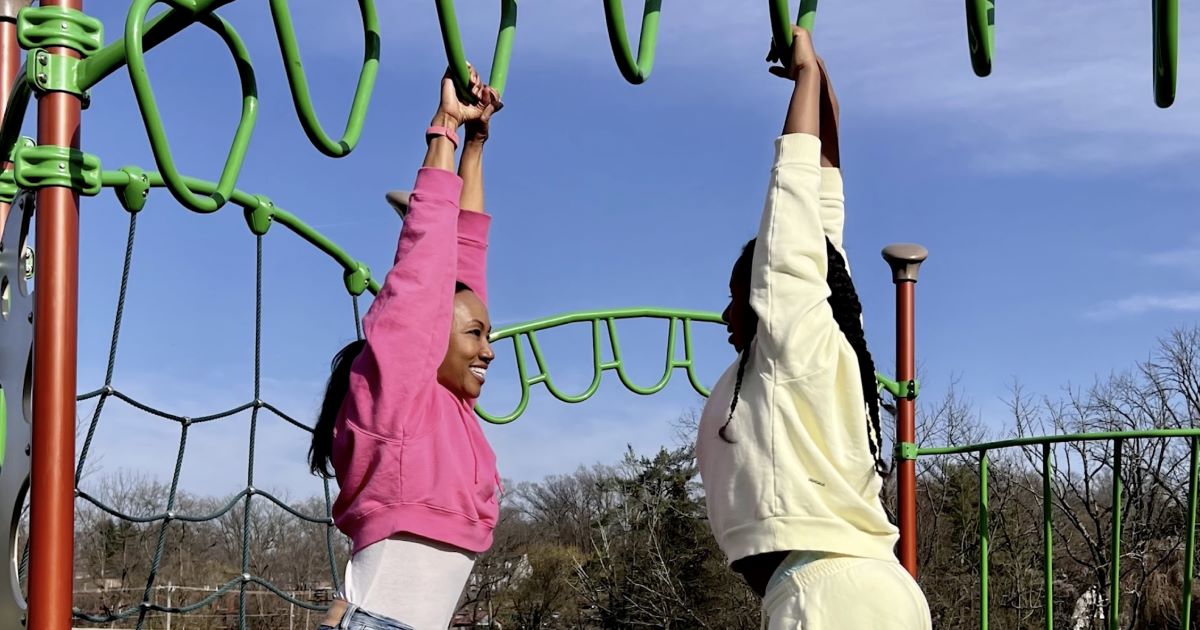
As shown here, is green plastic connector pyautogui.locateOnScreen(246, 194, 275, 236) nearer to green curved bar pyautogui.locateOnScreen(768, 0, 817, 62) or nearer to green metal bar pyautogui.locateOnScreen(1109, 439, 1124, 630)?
green curved bar pyautogui.locateOnScreen(768, 0, 817, 62)

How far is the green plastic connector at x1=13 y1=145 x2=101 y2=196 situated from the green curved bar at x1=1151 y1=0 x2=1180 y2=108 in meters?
1.59

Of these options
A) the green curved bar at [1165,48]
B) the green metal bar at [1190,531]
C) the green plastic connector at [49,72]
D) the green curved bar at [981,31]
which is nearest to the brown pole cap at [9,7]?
the green plastic connector at [49,72]

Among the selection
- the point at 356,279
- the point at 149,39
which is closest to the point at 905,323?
the point at 356,279

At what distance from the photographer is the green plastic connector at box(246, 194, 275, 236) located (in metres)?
3.77

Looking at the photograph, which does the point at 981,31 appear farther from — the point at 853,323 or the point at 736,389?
the point at 736,389

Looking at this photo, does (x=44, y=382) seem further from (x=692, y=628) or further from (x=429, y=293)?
(x=692, y=628)

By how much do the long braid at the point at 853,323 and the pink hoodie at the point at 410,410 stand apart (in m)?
0.63

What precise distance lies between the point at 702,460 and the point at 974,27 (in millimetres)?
761

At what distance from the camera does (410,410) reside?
2.07 metres

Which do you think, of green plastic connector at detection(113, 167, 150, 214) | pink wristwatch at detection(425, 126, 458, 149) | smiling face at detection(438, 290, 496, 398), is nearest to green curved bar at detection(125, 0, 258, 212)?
pink wristwatch at detection(425, 126, 458, 149)

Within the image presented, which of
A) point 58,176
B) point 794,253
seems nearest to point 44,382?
point 58,176

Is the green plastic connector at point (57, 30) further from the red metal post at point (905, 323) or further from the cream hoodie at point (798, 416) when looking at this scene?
the red metal post at point (905, 323)

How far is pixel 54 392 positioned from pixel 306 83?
627 millimetres

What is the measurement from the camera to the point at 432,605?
210 cm
